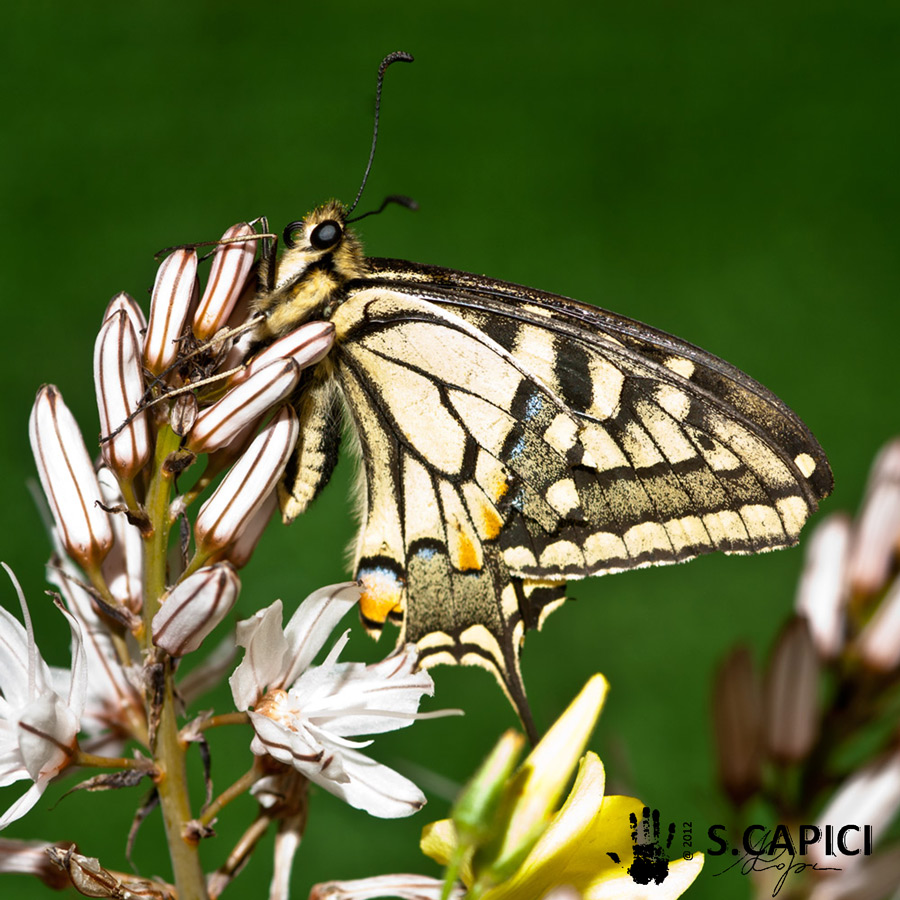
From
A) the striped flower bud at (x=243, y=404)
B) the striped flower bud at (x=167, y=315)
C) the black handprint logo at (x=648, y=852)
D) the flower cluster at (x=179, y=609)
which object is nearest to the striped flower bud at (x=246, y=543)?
the flower cluster at (x=179, y=609)

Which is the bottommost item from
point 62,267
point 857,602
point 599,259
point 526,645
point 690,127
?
point 526,645

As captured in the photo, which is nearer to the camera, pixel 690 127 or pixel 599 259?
pixel 599 259

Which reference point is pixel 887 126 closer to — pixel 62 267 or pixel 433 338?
pixel 62 267

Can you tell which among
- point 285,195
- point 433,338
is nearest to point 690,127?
point 285,195

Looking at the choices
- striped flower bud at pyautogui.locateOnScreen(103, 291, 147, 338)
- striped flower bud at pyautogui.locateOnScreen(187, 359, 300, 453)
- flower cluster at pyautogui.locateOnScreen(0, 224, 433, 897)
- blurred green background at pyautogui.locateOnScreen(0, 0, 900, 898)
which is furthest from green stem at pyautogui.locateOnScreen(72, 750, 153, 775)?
blurred green background at pyautogui.locateOnScreen(0, 0, 900, 898)

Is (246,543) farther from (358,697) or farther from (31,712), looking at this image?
(31,712)

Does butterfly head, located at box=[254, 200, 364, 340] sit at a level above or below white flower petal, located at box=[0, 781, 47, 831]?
above

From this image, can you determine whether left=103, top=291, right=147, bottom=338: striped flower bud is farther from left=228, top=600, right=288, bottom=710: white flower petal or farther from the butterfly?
left=228, top=600, right=288, bottom=710: white flower petal
